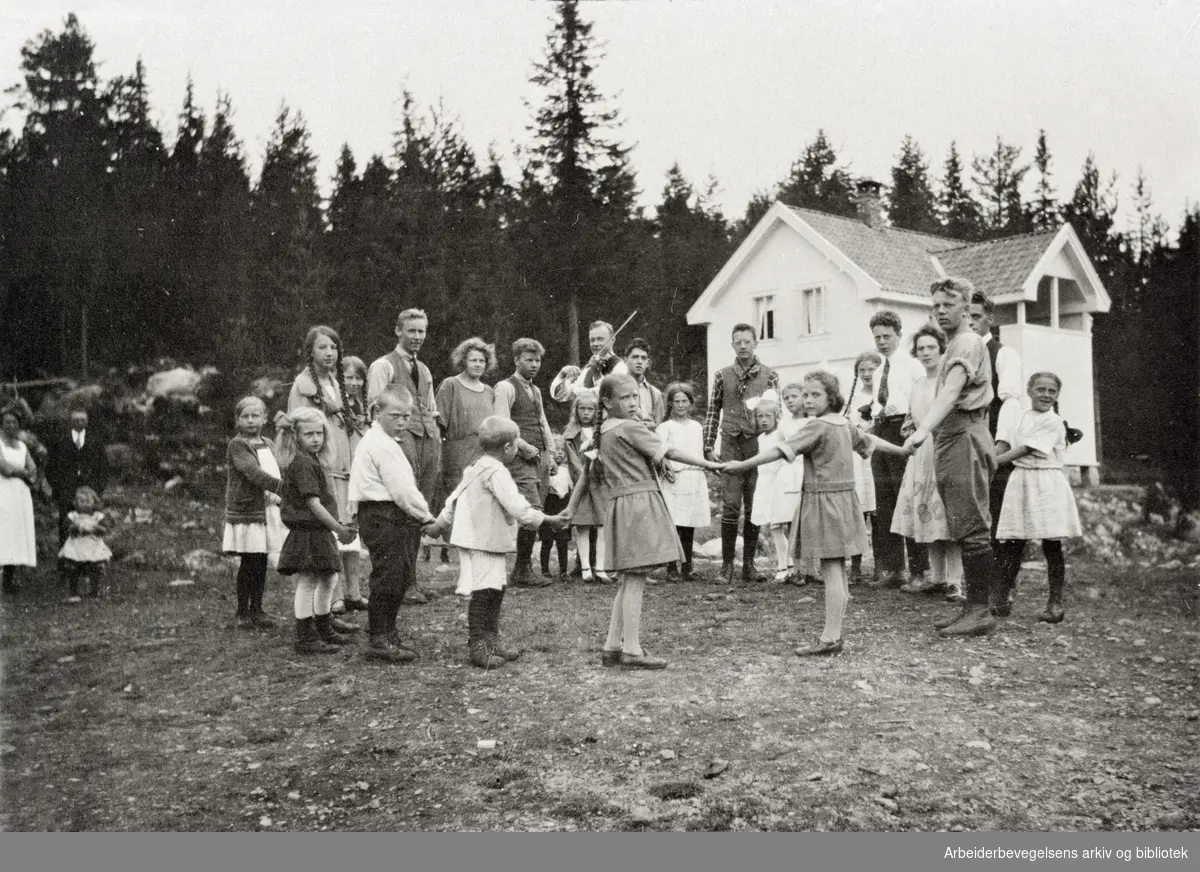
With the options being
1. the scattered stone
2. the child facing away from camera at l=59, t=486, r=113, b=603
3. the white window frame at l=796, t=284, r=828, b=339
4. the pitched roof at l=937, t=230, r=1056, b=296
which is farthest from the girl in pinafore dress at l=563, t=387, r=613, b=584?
the pitched roof at l=937, t=230, r=1056, b=296

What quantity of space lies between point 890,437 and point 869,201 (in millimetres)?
16975

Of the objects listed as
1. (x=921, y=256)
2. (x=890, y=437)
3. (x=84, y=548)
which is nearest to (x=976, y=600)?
(x=890, y=437)

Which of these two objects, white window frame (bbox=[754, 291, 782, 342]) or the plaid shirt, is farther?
white window frame (bbox=[754, 291, 782, 342])

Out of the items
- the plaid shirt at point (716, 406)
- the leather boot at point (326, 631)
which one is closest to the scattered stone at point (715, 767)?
the leather boot at point (326, 631)

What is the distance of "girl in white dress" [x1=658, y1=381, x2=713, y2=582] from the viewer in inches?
336

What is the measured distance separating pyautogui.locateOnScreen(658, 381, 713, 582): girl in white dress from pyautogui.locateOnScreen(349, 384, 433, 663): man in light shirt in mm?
3220

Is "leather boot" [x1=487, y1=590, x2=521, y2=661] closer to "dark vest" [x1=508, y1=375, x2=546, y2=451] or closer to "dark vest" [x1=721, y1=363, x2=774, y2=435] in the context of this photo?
"dark vest" [x1=508, y1=375, x2=546, y2=451]

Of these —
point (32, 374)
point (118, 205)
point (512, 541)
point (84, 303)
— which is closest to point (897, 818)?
point (512, 541)

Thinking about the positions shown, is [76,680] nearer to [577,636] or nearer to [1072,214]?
[577,636]

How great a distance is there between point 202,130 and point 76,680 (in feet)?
14.0

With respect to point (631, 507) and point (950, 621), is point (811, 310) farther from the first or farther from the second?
point (631, 507)

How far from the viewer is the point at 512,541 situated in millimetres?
5605

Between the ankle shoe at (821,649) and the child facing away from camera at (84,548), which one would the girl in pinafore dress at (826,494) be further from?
the child facing away from camera at (84,548)

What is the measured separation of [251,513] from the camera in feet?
21.1
